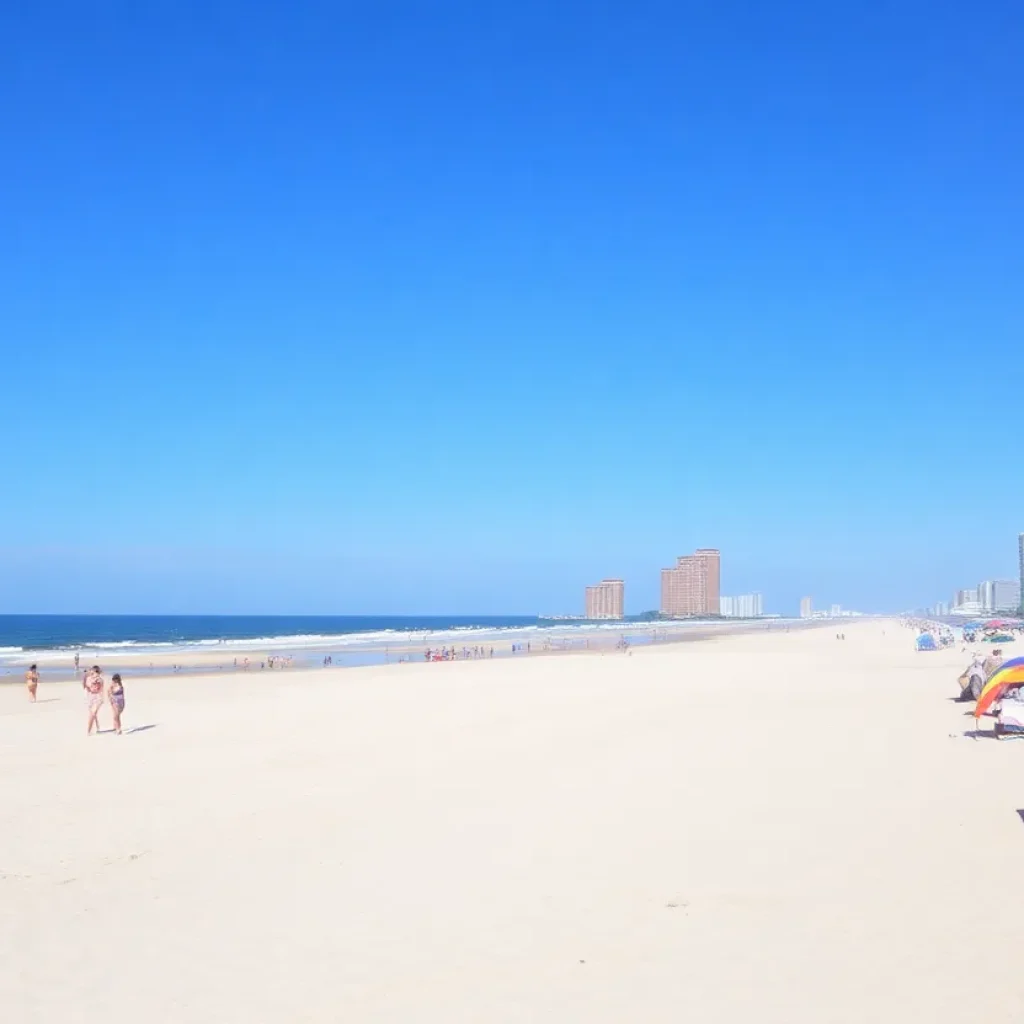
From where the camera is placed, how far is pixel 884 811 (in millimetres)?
9172

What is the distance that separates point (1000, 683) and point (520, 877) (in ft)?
33.1

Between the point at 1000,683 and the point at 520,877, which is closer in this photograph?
the point at 520,877

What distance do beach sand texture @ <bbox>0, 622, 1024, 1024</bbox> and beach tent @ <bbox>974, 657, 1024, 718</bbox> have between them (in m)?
0.90

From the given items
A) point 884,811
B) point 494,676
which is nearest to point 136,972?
point 884,811

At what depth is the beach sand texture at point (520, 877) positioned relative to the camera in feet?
17.3

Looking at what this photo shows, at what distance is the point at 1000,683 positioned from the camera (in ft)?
46.0

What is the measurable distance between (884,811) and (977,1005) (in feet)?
14.6

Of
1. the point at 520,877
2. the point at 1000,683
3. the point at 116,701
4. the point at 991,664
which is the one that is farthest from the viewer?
the point at 991,664

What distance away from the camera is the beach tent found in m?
13.9

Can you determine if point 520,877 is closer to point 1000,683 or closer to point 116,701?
point 1000,683

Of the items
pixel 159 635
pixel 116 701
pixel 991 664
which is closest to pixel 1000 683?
pixel 991 664

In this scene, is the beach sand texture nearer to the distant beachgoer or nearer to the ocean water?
the distant beachgoer

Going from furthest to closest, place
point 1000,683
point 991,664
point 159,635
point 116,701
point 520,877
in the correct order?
point 159,635, point 991,664, point 116,701, point 1000,683, point 520,877

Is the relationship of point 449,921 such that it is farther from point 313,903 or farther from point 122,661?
point 122,661
